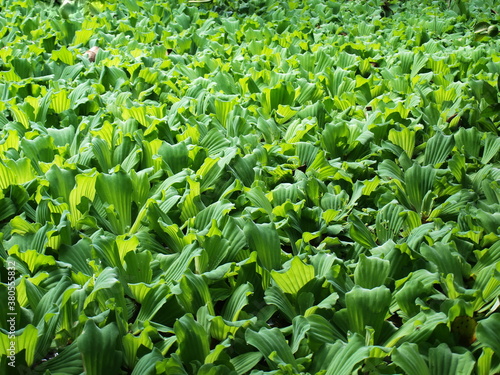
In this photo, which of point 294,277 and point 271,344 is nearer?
point 271,344

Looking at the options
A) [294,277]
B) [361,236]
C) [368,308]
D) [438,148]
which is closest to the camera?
[368,308]

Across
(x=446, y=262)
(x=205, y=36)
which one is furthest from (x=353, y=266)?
(x=205, y=36)

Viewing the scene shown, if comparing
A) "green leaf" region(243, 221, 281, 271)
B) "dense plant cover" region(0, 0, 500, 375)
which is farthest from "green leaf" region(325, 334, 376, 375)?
"green leaf" region(243, 221, 281, 271)

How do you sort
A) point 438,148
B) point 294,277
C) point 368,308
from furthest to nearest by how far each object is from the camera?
point 438,148 → point 294,277 → point 368,308

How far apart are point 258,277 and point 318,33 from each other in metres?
2.47

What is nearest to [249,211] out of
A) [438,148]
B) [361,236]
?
[361,236]

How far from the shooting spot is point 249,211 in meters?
1.62

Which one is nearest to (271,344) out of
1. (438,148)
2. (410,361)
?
(410,361)

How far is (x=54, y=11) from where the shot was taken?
3934mm

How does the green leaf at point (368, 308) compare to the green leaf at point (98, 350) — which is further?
the green leaf at point (368, 308)

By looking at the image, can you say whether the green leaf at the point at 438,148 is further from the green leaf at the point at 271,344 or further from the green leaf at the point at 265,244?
the green leaf at the point at 271,344

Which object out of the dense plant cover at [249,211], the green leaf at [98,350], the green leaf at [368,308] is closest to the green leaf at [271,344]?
the dense plant cover at [249,211]

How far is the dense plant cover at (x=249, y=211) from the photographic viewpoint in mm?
1189

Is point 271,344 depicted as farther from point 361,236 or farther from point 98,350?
point 361,236
